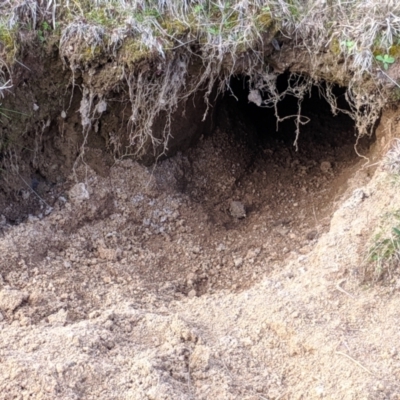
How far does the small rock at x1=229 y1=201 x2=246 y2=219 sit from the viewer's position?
12.8 feet

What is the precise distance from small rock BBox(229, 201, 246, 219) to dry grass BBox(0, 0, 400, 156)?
105cm

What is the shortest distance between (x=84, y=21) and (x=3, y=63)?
0.50 m

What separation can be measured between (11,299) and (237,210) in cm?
170

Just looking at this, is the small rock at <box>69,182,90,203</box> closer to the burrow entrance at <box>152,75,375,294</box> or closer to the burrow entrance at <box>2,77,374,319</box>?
the burrow entrance at <box>2,77,374,319</box>

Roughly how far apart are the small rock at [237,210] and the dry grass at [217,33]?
1047 mm

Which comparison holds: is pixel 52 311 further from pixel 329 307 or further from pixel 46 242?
pixel 329 307

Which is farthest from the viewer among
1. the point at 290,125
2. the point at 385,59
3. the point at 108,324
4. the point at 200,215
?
the point at 290,125

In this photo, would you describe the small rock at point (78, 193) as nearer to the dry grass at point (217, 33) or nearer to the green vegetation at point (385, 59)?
the dry grass at point (217, 33)

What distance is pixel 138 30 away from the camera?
3076 mm

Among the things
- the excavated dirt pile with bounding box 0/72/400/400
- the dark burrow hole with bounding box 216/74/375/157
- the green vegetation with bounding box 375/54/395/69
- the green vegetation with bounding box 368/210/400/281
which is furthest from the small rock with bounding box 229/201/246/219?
the green vegetation with bounding box 375/54/395/69

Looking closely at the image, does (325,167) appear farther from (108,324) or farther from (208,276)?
(108,324)

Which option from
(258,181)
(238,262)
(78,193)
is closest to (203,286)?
(238,262)

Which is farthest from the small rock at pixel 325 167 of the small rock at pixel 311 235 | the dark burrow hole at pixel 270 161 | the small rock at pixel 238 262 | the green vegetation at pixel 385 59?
the green vegetation at pixel 385 59

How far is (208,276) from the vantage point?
3336mm
